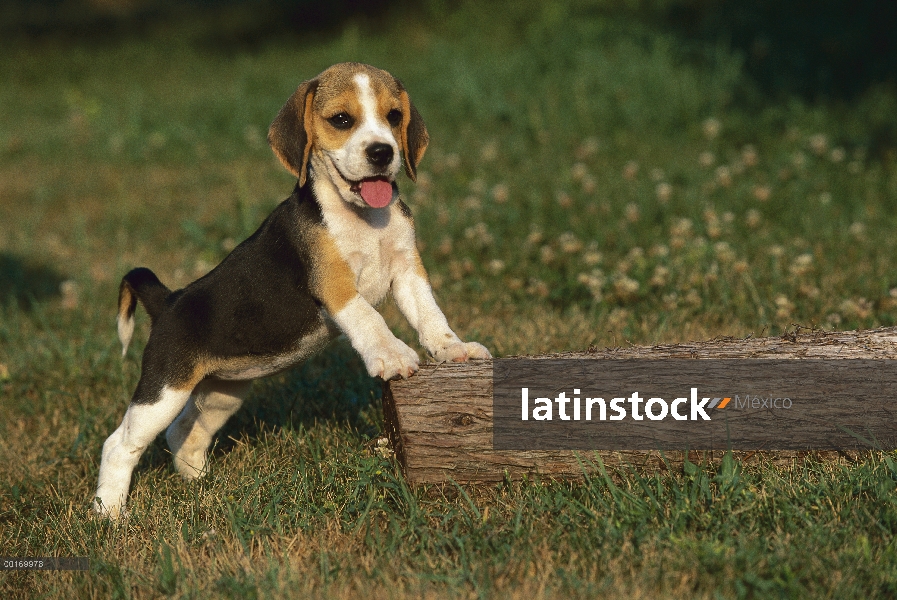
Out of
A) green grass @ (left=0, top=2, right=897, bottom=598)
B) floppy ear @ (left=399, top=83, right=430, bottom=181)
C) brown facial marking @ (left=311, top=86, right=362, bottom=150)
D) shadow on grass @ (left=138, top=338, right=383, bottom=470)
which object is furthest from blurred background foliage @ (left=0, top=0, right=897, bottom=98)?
brown facial marking @ (left=311, top=86, right=362, bottom=150)

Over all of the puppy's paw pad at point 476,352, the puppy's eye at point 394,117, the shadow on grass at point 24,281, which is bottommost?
Answer: the shadow on grass at point 24,281

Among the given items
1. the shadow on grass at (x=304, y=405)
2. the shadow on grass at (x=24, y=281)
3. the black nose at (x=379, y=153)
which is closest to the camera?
the black nose at (x=379, y=153)

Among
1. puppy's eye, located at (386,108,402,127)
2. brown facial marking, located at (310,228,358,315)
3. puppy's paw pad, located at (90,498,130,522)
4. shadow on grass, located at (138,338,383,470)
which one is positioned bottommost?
shadow on grass, located at (138,338,383,470)

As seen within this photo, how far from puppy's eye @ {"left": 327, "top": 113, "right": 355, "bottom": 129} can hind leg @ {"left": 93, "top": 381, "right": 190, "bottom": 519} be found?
1360mm

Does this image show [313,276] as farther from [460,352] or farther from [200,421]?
[200,421]

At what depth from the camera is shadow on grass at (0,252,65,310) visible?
7.86 metres

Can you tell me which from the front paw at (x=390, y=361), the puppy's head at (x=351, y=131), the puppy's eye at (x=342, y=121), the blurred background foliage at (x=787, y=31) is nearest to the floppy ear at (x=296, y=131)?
the puppy's head at (x=351, y=131)

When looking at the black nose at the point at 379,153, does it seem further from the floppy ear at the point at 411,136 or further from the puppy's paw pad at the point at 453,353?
the puppy's paw pad at the point at 453,353

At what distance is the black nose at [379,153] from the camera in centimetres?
399

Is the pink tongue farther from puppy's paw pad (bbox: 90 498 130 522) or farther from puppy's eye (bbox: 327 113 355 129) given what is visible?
puppy's paw pad (bbox: 90 498 130 522)

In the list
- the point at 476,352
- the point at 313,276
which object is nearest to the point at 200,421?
the point at 313,276

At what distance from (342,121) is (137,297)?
1.51 meters

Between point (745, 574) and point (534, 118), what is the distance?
27.0ft

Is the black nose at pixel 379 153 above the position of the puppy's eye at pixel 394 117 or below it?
below
